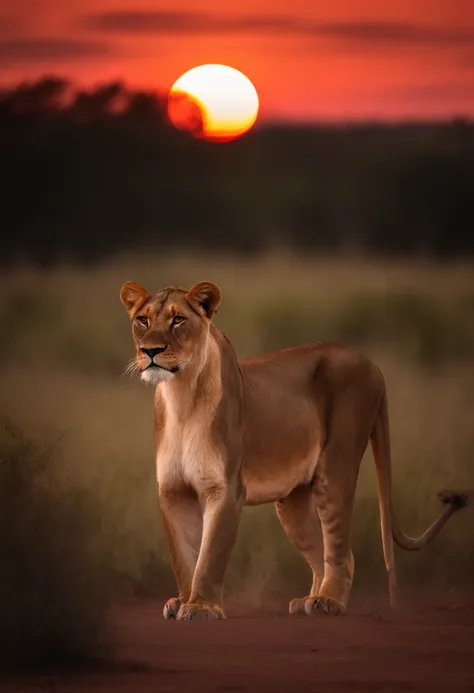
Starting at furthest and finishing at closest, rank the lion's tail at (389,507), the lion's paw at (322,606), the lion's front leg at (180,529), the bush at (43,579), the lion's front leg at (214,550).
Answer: the lion's tail at (389,507) → the lion's paw at (322,606) → the lion's front leg at (180,529) → the lion's front leg at (214,550) → the bush at (43,579)

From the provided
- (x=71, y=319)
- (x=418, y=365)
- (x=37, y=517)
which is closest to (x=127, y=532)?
(x=37, y=517)

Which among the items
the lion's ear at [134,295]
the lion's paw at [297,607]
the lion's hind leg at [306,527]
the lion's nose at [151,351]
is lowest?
the lion's paw at [297,607]

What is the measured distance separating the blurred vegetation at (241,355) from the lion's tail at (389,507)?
568mm

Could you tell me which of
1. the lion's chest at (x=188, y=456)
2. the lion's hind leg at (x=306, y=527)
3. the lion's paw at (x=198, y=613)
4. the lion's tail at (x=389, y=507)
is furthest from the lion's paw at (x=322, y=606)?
the lion's chest at (x=188, y=456)

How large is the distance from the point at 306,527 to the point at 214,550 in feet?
3.87

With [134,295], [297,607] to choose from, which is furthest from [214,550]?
[134,295]

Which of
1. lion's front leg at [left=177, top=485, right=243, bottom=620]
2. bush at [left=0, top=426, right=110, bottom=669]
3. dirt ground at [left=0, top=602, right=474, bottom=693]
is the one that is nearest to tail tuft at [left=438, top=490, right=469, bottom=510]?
dirt ground at [left=0, top=602, right=474, bottom=693]

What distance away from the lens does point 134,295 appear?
9.25 meters

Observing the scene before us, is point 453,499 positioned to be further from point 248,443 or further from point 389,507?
point 248,443

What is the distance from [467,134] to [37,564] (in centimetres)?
1796

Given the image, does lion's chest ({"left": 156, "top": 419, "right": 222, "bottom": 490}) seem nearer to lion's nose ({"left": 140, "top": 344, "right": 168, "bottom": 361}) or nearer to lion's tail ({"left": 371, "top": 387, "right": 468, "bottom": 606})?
lion's nose ({"left": 140, "top": 344, "right": 168, "bottom": 361})

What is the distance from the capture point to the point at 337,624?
29.7ft

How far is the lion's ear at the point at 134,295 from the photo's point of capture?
362 inches

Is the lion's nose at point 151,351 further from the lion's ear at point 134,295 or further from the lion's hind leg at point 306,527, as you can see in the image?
the lion's hind leg at point 306,527
